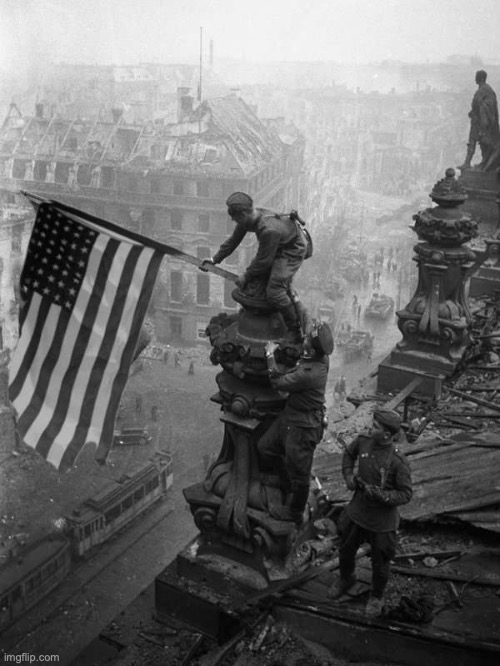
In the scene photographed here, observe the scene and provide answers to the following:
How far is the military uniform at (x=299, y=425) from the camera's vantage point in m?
5.66

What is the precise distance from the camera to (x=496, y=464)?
7.68m

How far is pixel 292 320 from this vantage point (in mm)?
6102

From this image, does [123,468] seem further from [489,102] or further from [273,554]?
[273,554]

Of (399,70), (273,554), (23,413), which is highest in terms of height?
(399,70)

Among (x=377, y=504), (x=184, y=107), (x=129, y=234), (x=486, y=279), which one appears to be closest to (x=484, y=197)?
(x=486, y=279)

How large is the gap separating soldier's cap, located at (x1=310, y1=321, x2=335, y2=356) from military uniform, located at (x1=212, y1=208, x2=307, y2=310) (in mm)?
A: 398

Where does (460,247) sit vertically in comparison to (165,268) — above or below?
above

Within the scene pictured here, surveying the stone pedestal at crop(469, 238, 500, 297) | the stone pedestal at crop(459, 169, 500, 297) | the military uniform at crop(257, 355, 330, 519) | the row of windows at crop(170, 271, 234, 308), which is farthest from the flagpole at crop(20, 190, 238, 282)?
the row of windows at crop(170, 271, 234, 308)

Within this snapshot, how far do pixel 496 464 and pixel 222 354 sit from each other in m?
3.44

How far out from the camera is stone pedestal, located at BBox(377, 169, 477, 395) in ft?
34.8

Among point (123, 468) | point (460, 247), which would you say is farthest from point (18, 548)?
point (460, 247)

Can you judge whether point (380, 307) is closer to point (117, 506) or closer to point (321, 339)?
point (117, 506)

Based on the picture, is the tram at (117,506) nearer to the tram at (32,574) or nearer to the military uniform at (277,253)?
the tram at (32,574)

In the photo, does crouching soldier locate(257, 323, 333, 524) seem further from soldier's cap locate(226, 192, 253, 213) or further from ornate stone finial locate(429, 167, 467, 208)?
ornate stone finial locate(429, 167, 467, 208)
